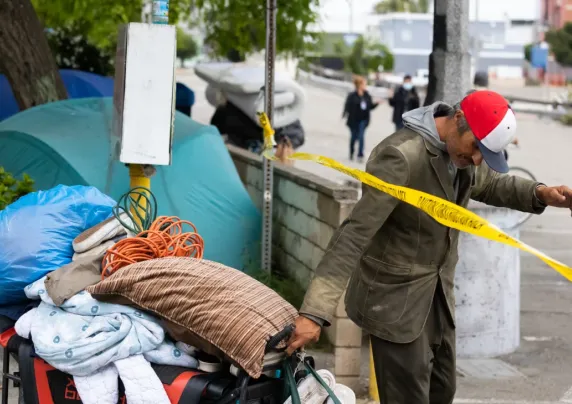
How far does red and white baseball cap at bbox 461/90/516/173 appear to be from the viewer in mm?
3695

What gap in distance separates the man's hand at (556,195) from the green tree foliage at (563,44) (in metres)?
53.2

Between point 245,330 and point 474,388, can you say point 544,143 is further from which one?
point 245,330

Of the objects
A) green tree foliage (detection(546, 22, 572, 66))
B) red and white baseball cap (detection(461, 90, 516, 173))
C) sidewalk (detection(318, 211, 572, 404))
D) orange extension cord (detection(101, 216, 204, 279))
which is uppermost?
green tree foliage (detection(546, 22, 572, 66))

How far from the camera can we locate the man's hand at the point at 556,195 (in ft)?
13.3

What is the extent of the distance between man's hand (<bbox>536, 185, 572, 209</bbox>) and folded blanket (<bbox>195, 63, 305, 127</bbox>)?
7.89 meters

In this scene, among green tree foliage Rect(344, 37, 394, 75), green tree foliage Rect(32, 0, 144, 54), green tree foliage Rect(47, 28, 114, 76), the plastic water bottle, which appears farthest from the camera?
green tree foliage Rect(344, 37, 394, 75)

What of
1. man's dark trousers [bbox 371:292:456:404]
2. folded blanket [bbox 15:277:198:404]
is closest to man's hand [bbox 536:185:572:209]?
man's dark trousers [bbox 371:292:456:404]

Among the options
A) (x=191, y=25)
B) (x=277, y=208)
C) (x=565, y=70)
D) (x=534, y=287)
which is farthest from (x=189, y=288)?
(x=565, y=70)

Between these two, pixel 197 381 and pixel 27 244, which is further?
pixel 27 244

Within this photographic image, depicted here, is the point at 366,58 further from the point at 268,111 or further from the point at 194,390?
the point at 194,390

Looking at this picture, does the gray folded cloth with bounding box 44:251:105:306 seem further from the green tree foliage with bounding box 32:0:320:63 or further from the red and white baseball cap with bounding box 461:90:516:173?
the green tree foliage with bounding box 32:0:320:63

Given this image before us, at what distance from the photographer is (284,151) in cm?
1119

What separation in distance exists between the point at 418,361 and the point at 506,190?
2.77 ft

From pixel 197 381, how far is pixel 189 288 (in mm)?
321
